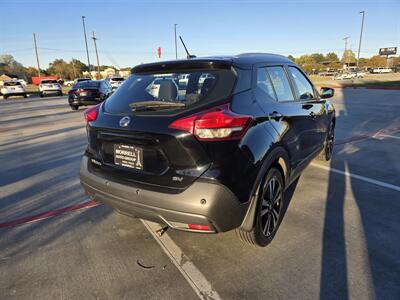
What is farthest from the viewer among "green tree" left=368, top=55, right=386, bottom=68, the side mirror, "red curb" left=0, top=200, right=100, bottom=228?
"green tree" left=368, top=55, right=386, bottom=68

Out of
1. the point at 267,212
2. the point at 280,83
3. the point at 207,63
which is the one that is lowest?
the point at 267,212

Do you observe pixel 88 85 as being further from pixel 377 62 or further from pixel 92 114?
pixel 377 62

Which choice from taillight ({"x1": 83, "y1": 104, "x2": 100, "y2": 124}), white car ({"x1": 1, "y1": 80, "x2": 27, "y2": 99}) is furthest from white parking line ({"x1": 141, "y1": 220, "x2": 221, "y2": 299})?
white car ({"x1": 1, "y1": 80, "x2": 27, "y2": 99})

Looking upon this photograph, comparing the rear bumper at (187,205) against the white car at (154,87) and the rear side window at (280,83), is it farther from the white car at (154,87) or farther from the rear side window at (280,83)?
the rear side window at (280,83)

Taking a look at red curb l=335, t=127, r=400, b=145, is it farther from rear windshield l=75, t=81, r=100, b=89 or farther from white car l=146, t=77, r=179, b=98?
rear windshield l=75, t=81, r=100, b=89

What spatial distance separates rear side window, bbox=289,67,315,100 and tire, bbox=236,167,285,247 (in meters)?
1.29

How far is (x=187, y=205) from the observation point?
219 cm

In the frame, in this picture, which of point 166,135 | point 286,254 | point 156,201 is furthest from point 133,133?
point 286,254

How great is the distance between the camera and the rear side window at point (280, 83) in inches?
121

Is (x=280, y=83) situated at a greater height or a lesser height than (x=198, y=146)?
greater

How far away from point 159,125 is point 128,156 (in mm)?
434


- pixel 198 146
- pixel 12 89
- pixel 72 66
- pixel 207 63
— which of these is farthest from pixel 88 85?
pixel 72 66

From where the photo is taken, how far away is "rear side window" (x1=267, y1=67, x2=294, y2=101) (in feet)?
10.1

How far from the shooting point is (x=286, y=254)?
2.71 metres
